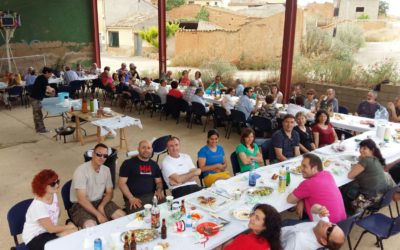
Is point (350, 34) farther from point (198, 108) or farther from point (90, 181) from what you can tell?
point (90, 181)

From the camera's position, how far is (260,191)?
4258mm

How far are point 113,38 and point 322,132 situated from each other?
30.7m

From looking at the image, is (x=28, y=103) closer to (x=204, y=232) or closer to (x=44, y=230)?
(x=44, y=230)

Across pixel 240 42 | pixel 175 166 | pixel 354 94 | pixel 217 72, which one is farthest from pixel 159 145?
pixel 240 42

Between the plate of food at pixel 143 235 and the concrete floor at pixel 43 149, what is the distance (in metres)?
2.13

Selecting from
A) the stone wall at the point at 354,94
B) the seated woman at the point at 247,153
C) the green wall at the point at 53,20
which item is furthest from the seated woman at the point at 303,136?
the green wall at the point at 53,20

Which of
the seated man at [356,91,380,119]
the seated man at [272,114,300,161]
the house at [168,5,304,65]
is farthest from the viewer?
the house at [168,5,304,65]

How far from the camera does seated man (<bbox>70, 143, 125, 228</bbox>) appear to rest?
A: 4.22 m

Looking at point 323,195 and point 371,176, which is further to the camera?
point 371,176

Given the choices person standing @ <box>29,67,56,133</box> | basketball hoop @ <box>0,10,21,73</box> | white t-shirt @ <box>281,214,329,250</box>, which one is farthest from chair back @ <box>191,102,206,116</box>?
basketball hoop @ <box>0,10,21,73</box>

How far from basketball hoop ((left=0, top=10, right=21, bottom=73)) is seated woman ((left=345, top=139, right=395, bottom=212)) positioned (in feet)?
41.5

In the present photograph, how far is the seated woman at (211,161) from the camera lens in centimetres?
518

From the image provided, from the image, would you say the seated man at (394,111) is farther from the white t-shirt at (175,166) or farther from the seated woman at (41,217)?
the seated woman at (41,217)

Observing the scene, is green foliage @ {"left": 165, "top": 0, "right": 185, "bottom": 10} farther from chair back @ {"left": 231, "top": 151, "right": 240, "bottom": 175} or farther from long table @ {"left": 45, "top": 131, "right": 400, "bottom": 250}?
long table @ {"left": 45, "top": 131, "right": 400, "bottom": 250}
